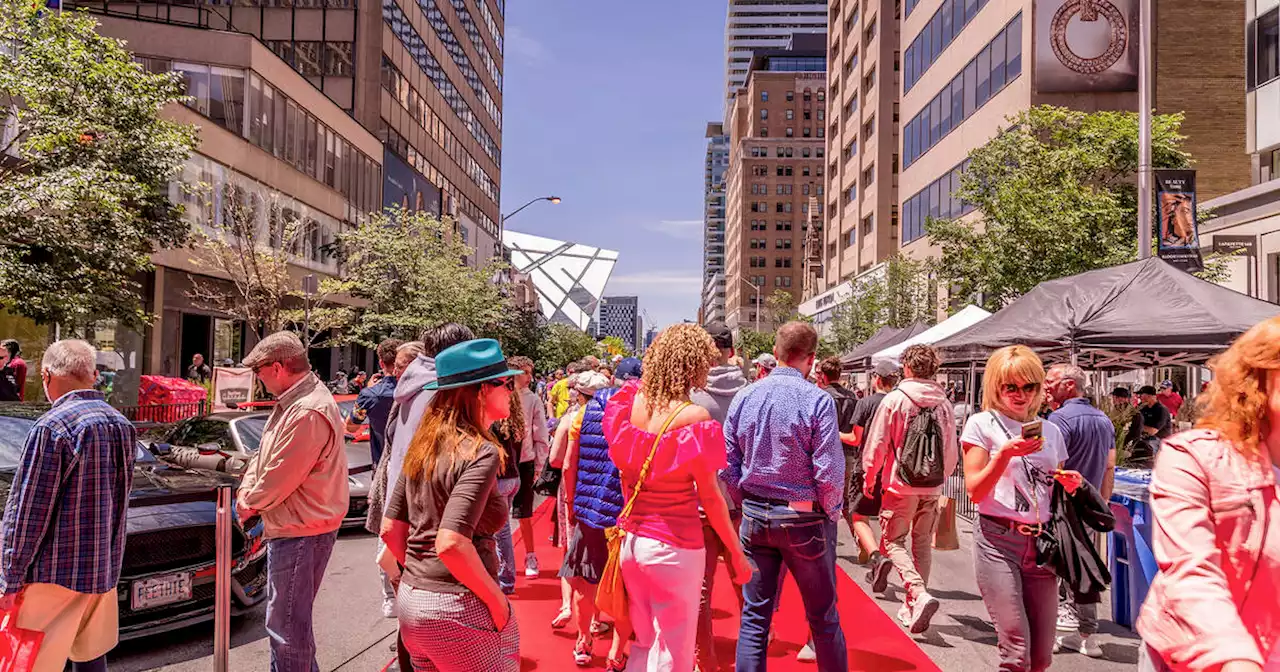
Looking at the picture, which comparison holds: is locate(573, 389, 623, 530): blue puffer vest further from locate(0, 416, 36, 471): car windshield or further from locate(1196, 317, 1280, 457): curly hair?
locate(0, 416, 36, 471): car windshield

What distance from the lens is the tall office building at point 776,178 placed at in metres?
125

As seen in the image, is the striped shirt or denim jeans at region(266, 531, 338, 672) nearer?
the striped shirt

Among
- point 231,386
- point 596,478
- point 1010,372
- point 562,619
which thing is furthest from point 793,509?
point 231,386

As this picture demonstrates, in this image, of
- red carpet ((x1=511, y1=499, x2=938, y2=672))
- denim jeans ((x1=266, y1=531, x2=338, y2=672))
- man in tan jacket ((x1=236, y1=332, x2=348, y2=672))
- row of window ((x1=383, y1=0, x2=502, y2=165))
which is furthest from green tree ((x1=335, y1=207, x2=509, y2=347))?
denim jeans ((x1=266, y1=531, x2=338, y2=672))

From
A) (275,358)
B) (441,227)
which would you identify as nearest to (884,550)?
(275,358)

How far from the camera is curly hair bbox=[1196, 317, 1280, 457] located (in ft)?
7.20

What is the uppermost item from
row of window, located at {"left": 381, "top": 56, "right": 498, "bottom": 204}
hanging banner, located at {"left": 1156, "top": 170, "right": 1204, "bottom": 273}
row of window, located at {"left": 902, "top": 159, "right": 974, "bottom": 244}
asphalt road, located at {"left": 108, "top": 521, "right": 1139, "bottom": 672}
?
row of window, located at {"left": 381, "top": 56, "right": 498, "bottom": 204}

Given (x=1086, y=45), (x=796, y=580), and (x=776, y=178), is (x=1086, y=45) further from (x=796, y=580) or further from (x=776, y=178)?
(x=776, y=178)

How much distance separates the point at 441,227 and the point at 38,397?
14663mm

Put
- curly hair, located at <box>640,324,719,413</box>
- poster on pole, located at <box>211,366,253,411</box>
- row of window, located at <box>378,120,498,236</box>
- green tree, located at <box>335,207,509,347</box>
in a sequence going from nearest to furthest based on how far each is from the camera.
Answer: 1. curly hair, located at <box>640,324,719,413</box>
2. poster on pole, located at <box>211,366,253,411</box>
3. green tree, located at <box>335,207,509,347</box>
4. row of window, located at <box>378,120,498,236</box>

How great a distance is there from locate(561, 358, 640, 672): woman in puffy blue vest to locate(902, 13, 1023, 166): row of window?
102ft

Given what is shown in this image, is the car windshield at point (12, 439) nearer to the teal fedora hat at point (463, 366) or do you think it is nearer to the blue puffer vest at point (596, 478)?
the blue puffer vest at point (596, 478)

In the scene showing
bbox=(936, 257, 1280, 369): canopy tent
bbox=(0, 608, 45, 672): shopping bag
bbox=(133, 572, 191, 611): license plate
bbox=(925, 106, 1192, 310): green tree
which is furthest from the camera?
bbox=(925, 106, 1192, 310): green tree

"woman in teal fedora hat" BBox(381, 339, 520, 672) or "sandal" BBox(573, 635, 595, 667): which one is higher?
"woman in teal fedora hat" BBox(381, 339, 520, 672)
